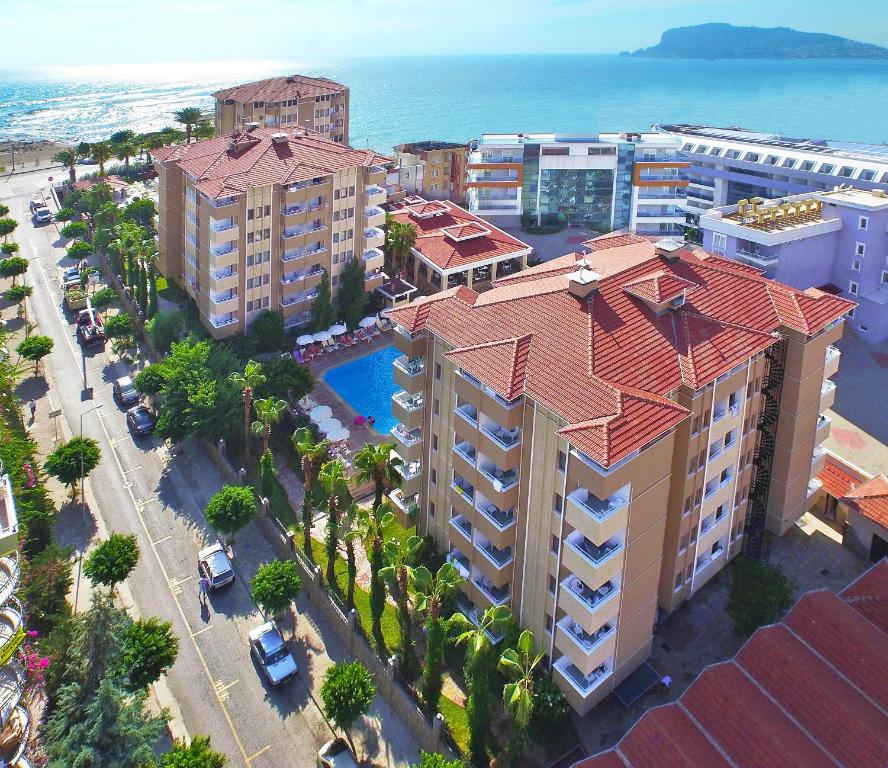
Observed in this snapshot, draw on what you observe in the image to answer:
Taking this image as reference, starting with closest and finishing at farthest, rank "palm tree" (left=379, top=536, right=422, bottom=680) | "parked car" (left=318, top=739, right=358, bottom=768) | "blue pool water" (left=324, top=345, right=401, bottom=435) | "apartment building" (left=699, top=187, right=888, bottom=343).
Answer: "parked car" (left=318, top=739, right=358, bottom=768) → "palm tree" (left=379, top=536, right=422, bottom=680) → "blue pool water" (left=324, top=345, right=401, bottom=435) → "apartment building" (left=699, top=187, right=888, bottom=343)

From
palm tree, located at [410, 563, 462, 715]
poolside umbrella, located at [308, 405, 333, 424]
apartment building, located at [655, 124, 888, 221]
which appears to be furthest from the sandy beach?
palm tree, located at [410, 563, 462, 715]

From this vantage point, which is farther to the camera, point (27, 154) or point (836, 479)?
point (27, 154)

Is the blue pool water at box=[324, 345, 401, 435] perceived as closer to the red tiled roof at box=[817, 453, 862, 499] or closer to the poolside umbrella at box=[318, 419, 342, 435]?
the poolside umbrella at box=[318, 419, 342, 435]

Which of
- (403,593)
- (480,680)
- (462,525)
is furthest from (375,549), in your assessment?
(480,680)

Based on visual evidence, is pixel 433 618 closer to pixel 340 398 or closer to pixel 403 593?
pixel 403 593

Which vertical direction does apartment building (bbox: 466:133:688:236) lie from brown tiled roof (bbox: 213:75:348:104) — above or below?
below

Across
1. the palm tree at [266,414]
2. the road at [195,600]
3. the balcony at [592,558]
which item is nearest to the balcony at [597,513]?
the balcony at [592,558]
